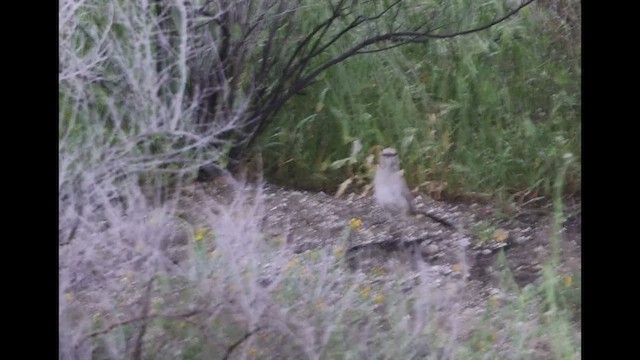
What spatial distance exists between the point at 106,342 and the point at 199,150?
70cm

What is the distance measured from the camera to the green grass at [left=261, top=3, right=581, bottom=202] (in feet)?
9.98

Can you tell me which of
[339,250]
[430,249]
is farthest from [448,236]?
[339,250]

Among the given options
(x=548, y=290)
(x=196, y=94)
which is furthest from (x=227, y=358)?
(x=548, y=290)

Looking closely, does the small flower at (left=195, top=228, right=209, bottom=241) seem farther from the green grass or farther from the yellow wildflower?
the yellow wildflower

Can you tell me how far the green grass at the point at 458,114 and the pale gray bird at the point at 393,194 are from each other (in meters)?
0.04

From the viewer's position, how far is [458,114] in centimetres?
306

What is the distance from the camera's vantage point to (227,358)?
9.87 feet

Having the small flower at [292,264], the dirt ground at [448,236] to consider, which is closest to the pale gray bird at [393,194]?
the dirt ground at [448,236]

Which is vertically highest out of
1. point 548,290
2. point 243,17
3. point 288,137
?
point 243,17

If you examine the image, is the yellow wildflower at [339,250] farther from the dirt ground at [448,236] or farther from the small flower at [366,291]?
the small flower at [366,291]

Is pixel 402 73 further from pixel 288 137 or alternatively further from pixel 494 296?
pixel 494 296

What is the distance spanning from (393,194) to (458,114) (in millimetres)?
343

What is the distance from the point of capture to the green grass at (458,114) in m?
3.04

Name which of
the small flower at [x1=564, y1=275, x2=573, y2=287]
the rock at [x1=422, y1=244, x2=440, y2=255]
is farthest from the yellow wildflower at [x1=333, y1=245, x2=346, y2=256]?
the small flower at [x1=564, y1=275, x2=573, y2=287]
